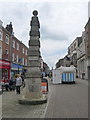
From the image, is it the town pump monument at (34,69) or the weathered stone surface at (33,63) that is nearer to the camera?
the town pump monument at (34,69)

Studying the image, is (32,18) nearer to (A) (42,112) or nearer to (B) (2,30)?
(A) (42,112)

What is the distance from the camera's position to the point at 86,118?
7.55 metres

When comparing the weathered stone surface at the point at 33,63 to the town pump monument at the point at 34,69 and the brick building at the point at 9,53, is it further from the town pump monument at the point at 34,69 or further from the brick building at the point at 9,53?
the brick building at the point at 9,53

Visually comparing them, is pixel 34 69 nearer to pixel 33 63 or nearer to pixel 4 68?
pixel 33 63

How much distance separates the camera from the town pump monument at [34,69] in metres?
11.5

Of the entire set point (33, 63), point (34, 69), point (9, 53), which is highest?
point (9, 53)

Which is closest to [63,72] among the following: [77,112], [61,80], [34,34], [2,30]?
[61,80]

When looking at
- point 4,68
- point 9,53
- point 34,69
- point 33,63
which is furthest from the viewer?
point 9,53

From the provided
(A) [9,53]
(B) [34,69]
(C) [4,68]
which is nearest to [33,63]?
(B) [34,69]

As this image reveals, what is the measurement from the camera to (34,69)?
12.0 metres

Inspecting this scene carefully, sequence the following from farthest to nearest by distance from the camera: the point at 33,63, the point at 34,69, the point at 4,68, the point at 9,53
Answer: the point at 9,53 < the point at 4,68 < the point at 33,63 < the point at 34,69

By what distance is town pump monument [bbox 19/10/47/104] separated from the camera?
11523 millimetres

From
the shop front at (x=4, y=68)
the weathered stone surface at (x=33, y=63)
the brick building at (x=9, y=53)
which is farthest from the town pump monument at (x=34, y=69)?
the shop front at (x=4, y=68)

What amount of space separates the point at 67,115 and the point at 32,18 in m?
6.74
